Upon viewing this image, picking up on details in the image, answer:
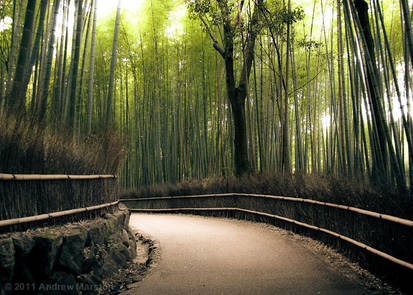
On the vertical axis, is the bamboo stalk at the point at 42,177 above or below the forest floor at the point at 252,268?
above

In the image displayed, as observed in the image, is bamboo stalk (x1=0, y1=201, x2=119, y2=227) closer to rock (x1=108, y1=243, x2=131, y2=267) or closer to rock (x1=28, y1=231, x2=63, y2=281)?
rock (x1=28, y1=231, x2=63, y2=281)

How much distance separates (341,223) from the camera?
332 cm

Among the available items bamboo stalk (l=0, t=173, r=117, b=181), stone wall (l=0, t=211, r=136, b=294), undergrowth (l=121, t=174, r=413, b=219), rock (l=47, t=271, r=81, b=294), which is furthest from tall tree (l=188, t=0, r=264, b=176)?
rock (l=47, t=271, r=81, b=294)

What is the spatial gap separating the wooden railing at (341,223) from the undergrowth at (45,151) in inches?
94.3

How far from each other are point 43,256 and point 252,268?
1689 millimetres

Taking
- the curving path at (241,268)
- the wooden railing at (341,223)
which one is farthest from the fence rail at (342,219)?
the curving path at (241,268)

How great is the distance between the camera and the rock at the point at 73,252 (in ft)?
7.38

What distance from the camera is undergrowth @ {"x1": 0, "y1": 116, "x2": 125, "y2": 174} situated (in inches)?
86.6

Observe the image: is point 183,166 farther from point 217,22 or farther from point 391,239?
point 391,239

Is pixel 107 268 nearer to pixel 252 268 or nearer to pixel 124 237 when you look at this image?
pixel 124 237

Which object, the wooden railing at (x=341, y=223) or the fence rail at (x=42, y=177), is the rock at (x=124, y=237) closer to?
the fence rail at (x=42, y=177)

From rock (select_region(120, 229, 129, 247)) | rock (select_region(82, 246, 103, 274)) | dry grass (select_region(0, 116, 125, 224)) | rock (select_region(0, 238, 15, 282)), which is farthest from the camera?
rock (select_region(120, 229, 129, 247))

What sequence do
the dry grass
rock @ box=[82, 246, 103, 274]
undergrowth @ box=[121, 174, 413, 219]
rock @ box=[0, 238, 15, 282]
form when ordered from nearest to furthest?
rock @ box=[0, 238, 15, 282]
the dry grass
rock @ box=[82, 246, 103, 274]
undergrowth @ box=[121, 174, 413, 219]

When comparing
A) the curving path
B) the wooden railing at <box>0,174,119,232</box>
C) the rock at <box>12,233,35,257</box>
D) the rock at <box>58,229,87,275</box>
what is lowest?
the curving path
